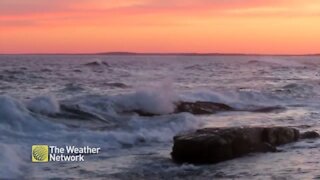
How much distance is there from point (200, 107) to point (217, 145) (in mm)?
11641

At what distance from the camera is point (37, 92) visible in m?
29.9

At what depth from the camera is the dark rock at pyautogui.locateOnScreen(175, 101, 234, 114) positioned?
22969mm

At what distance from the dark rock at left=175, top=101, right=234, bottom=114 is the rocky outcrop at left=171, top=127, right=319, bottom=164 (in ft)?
31.5

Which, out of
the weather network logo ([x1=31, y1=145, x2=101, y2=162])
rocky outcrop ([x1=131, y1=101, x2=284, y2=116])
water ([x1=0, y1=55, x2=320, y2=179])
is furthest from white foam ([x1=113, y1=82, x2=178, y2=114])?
the weather network logo ([x1=31, y1=145, x2=101, y2=162])

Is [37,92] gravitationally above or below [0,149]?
above

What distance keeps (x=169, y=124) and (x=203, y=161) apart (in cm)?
603

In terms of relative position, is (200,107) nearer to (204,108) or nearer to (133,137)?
(204,108)

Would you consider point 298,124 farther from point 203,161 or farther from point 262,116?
point 203,161

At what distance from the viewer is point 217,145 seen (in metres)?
11.8

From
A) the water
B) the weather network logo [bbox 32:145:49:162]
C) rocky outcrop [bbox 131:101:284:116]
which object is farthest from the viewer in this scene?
rocky outcrop [bbox 131:101:284:116]

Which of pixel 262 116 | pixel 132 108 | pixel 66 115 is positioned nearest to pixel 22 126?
pixel 66 115

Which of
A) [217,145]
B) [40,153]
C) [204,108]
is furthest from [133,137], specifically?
[204,108]

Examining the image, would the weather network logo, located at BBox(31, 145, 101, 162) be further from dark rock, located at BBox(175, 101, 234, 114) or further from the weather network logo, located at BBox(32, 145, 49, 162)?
dark rock, located at BBox(175, 101, 234, 114)

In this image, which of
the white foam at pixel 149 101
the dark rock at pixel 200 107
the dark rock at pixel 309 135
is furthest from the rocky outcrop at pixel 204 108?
the dark rock at pixel 309 135
